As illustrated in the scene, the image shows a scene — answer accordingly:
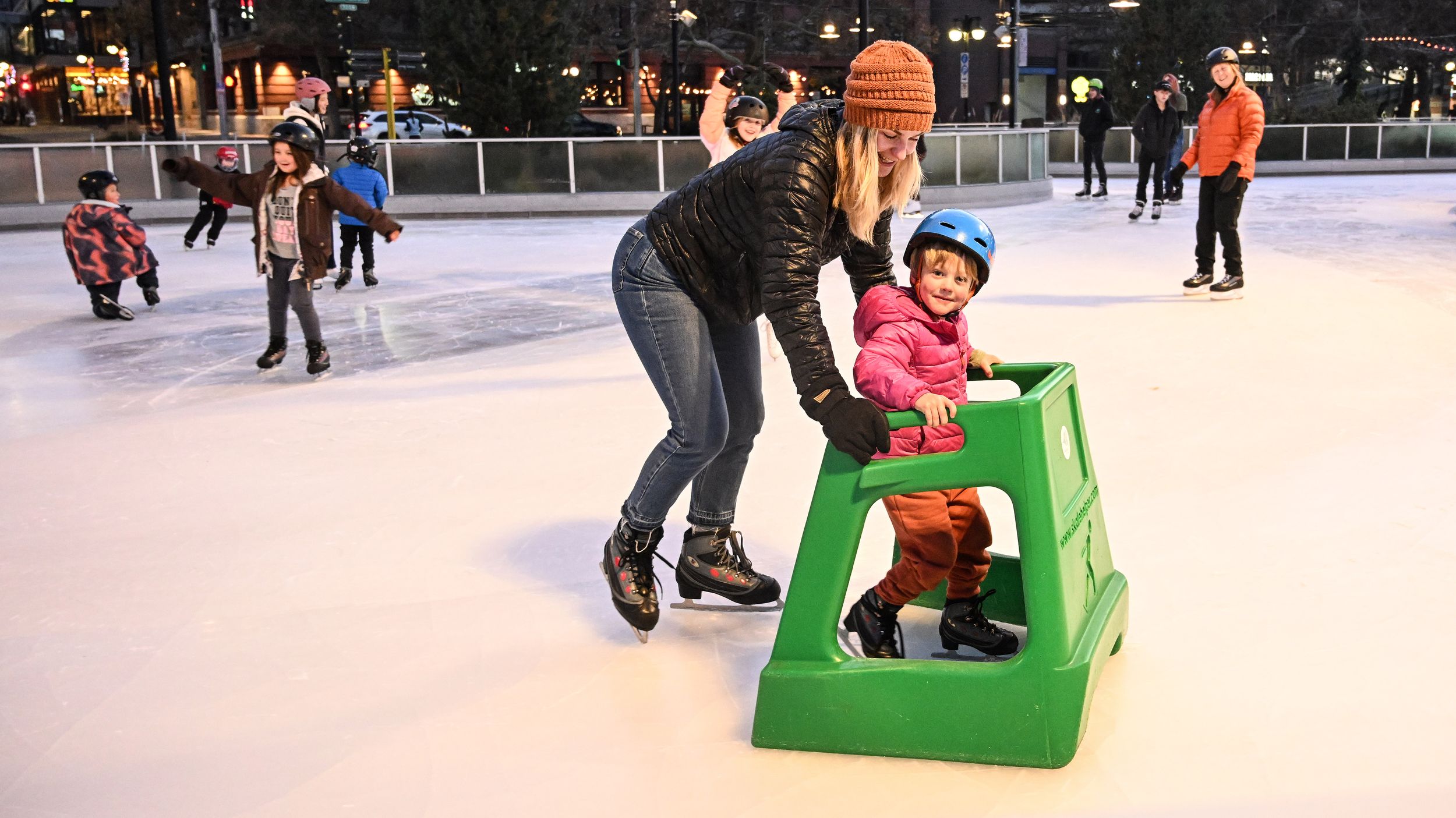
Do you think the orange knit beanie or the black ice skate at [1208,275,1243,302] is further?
the black ice skate at [1208,275,1243,302]

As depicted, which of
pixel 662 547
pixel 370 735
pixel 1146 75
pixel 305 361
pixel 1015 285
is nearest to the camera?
pixel 370 735


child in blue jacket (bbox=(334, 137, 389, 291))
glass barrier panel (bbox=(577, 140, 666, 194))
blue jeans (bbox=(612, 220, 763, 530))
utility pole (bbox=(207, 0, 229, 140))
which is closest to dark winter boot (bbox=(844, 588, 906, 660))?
blue jeans (bbox=(612, 220, 763, 530))

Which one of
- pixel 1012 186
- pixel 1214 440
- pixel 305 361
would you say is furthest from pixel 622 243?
pixel 1012 186

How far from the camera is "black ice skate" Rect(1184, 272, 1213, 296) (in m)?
7.99

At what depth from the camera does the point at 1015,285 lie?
8.79m

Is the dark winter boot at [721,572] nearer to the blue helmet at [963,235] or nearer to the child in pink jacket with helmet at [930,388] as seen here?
the child in pink jacket with helmet at [930,388]

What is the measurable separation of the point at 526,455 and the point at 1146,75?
2375cm

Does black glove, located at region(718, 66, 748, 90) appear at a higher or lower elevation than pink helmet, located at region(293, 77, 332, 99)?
lower

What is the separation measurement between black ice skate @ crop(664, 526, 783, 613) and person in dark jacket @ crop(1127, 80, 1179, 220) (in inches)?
432

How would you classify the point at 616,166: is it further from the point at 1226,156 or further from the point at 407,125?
the point at 407,125

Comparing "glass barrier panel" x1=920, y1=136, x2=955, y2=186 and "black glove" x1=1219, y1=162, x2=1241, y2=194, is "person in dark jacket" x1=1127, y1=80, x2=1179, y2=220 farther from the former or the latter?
"black glove" x1=1219, y1=162, x2=1241, y2=194

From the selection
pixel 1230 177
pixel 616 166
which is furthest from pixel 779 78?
pixel 616 166

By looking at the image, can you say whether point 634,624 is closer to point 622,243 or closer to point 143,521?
point 622,243

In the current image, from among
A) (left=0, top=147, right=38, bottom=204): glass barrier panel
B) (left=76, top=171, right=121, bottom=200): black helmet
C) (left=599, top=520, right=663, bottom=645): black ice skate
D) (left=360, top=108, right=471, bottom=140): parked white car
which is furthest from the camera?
(left=360, top=108, right=471, bottom=140): parked white car
